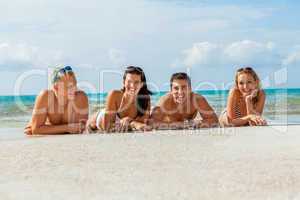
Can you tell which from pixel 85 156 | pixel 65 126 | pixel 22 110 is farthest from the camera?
pixel 22 110

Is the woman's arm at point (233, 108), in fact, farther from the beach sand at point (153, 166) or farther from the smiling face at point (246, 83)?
the beach sand at point (153, 166)


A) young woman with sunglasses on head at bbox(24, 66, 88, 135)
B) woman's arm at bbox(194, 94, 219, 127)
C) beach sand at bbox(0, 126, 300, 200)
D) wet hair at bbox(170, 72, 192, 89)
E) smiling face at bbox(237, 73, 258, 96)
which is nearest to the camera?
beach sand at bbox(0, 126, 300, 200)

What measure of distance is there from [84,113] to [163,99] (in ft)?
3.35

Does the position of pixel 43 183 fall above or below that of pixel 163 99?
below

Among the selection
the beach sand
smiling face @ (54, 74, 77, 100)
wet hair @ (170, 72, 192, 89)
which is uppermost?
wet hair @ (170, 72, 192, 89)

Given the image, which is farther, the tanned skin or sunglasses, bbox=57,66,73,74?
the tanned skin

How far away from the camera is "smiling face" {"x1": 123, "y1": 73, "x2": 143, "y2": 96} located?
626cm

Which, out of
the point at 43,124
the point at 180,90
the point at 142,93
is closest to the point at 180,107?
the point at 180,90

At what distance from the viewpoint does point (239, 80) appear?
6.77 meters

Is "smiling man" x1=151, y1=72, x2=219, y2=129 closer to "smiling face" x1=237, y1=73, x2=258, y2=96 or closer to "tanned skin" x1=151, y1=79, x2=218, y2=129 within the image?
"tanned skin" x1=151, y1=79, x2=218, y2=129

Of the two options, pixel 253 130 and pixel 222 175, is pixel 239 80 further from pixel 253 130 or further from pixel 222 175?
pixel 222 175

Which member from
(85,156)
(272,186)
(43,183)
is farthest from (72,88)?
(272,186)

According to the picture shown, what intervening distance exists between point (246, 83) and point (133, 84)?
1.54 meters

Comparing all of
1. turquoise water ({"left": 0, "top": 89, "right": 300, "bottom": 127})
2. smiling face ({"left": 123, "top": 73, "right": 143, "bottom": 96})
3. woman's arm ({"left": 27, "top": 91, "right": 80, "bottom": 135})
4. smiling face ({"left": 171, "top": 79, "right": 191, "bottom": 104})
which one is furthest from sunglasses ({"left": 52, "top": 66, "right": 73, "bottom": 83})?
turquoise water ({"left": 0, "top": 89, "right": 300, "bottom": 127})
